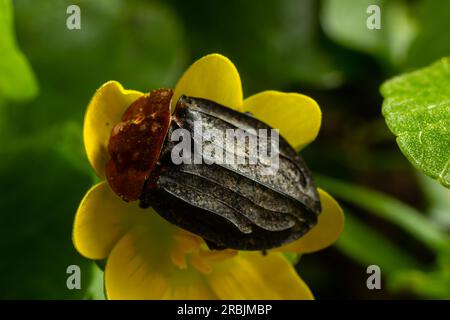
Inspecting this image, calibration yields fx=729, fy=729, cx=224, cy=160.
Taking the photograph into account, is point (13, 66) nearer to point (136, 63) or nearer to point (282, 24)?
point (136, 63)

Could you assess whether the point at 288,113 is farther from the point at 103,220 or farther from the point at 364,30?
the point at 364,30

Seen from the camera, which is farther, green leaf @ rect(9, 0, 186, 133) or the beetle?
green leaf @ rect(9, 0, 186, 133)

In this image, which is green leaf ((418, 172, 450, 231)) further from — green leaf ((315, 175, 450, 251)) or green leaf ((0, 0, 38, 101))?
green leaf ((0, 0, 38, 101))

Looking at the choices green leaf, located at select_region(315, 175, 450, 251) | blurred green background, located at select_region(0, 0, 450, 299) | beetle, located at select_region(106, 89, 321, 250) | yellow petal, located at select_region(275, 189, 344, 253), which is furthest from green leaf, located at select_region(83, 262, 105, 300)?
green leaf, located at select_region(315, 175, 450, 251)

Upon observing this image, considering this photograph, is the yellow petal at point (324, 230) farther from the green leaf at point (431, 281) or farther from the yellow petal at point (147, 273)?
the green leaf at point (431, 281)

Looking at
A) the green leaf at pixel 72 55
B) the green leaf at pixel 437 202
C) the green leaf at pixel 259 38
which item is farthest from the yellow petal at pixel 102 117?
the green leaf at pixel 437 202

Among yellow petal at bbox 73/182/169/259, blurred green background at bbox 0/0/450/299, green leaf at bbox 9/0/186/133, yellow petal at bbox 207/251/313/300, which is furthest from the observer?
green leaf at bbox 9/0/186/133
